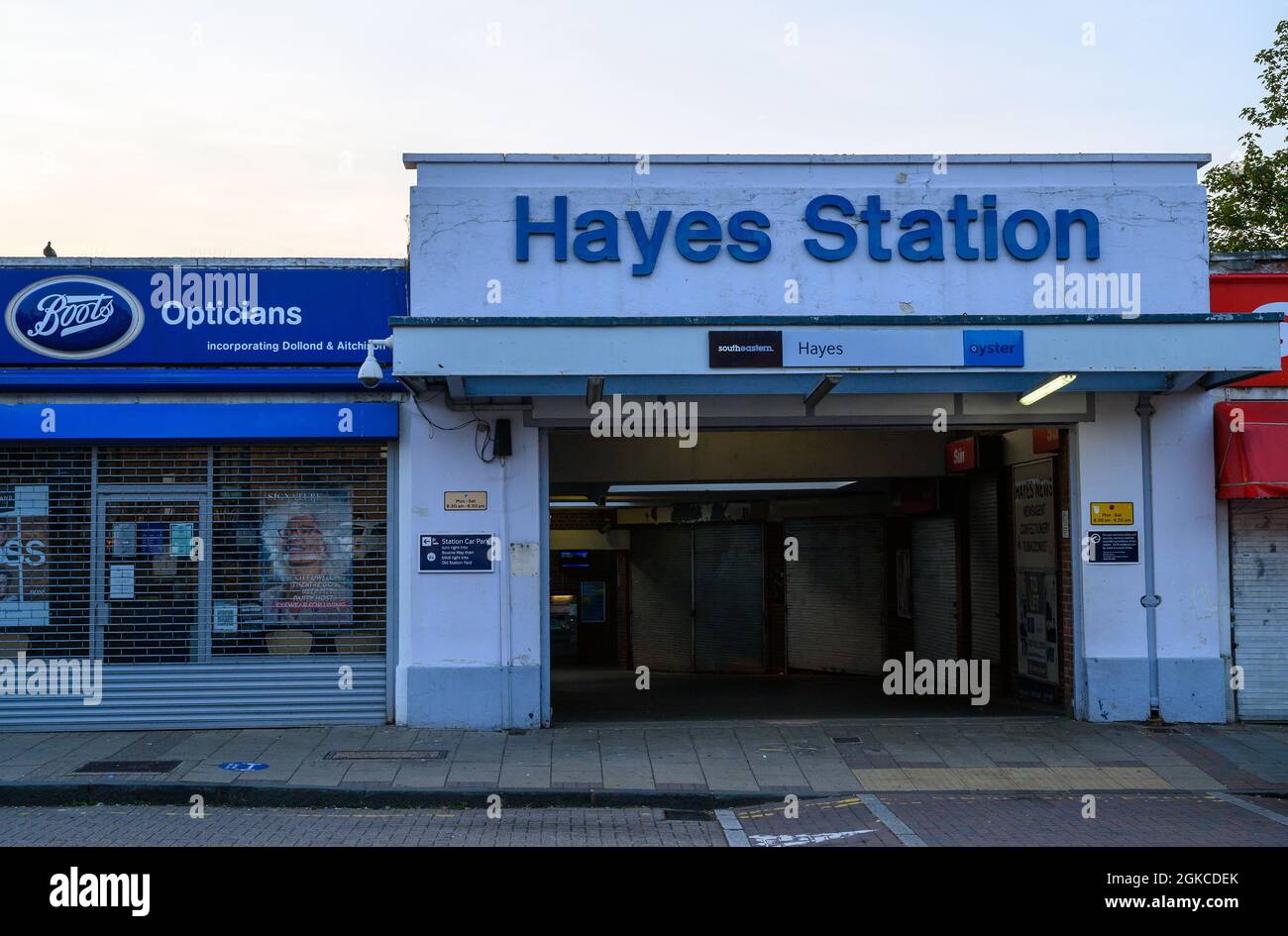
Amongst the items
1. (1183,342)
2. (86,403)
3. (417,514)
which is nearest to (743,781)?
(417,514)

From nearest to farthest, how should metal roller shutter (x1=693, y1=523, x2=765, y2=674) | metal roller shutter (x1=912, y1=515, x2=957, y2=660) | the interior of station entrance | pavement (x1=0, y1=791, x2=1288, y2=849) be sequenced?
pavement (x1=0, y1=791, x2=1288, y2=849) < the interior of station entrance < metal roller shutter (x1=912, y1=515, x2=957, y2=660) < metal roller shutter (x1=693, y1=523, x2=765, y2=674)

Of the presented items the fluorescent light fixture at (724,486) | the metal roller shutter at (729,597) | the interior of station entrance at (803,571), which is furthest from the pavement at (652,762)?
the metal roller shutter at (729,597)

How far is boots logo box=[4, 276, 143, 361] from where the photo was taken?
40.9 ft

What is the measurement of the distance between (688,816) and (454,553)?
4.15 m

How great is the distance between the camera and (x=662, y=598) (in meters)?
22.4

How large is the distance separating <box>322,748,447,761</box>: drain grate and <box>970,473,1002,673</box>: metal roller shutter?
800 centimetres

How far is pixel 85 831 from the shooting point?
8.84 metres

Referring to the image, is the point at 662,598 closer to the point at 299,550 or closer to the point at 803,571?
the point at 803,571

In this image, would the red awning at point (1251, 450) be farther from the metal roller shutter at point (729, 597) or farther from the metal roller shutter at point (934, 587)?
the metal roller shutter at point (729, 597)

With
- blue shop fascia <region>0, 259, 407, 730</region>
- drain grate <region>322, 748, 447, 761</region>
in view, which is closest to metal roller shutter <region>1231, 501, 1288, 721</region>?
drain grate <region>322, 748, 447, 761</region>

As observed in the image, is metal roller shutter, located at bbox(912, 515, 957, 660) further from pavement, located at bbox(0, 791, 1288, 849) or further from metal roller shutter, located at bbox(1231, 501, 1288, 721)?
pavement, located at bbox(0, 791, 1288, 849)

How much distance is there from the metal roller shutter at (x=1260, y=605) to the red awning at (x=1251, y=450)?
0.51m

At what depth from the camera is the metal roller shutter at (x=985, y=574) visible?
16312mm

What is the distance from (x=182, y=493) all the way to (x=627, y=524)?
11.1m
